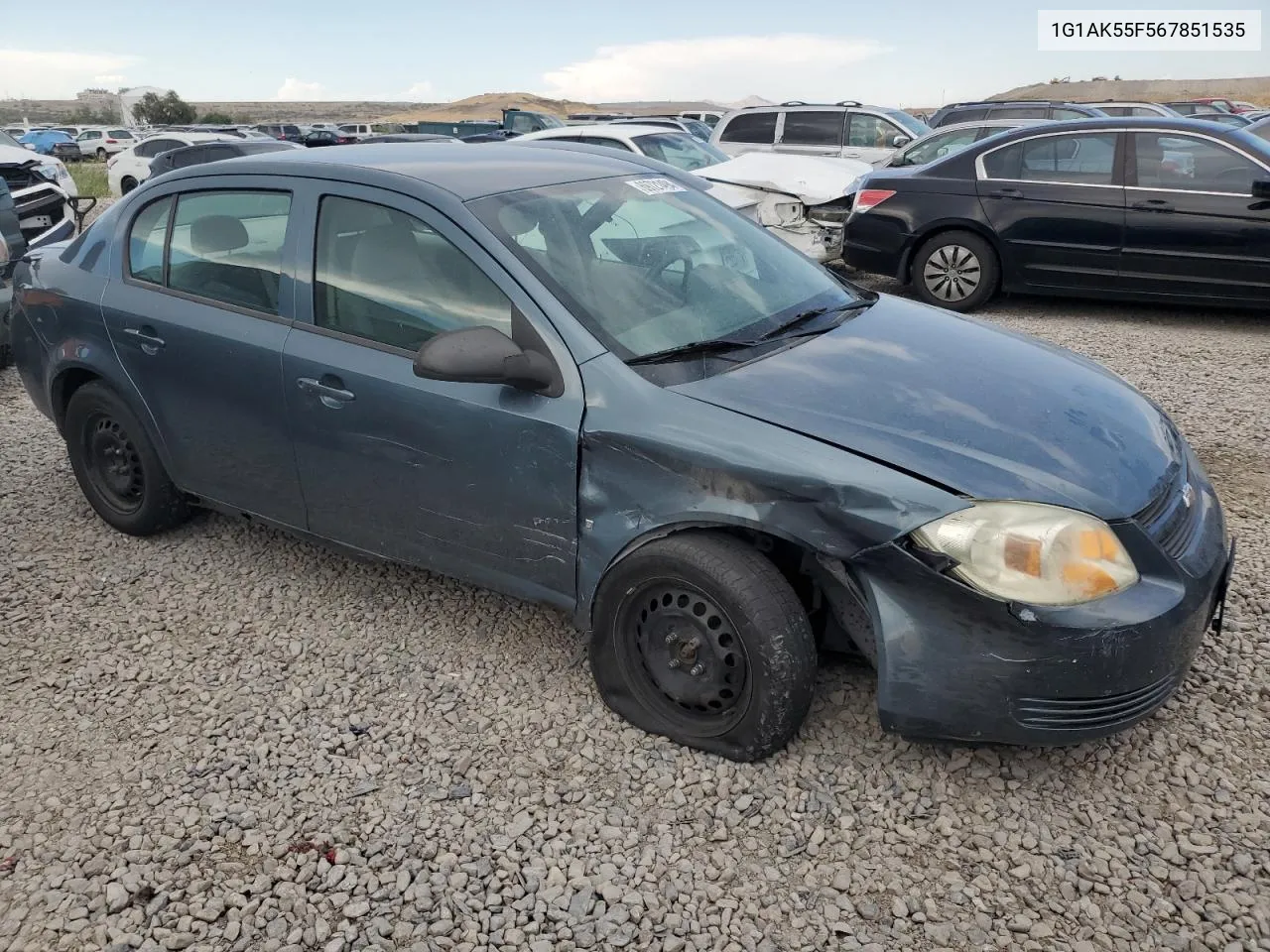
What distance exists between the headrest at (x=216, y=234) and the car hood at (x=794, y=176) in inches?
237

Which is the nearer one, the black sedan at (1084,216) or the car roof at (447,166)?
the car roof at (447,166)

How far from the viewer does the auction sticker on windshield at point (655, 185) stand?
3598 millimetres

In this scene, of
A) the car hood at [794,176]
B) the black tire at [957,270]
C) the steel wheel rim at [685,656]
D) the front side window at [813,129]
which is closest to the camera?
the steel wheel rim at [685,656]

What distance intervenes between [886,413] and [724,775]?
1117 mm

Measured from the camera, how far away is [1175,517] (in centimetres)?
267

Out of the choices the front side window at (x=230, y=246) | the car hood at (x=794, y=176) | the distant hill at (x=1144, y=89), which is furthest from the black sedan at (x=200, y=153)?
the distant hill at (x=1144, y=89)

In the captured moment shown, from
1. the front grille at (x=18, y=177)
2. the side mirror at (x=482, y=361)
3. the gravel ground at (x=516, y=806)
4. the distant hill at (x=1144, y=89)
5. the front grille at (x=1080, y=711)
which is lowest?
→ the gravel ground at (x=516, y=806)

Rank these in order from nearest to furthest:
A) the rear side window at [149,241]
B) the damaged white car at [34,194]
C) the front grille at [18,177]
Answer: the rear side window at [149,241], the damaged white car at [34,194], the front grille at [18,177]

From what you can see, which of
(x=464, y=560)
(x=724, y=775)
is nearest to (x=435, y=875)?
(x=724, y=775)

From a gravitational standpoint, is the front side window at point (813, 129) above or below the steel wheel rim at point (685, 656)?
above

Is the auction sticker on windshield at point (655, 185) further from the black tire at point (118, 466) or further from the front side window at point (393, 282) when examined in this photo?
the black tire at point (118, 466)

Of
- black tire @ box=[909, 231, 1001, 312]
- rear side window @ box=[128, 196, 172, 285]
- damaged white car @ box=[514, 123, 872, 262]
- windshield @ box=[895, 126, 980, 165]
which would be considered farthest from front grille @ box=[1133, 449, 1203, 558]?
windshield @ box=[895, 126, 980, 165]

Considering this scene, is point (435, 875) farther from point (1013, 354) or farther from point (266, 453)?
point (1013, 354)

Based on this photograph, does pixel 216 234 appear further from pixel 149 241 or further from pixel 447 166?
pixel 447 166
